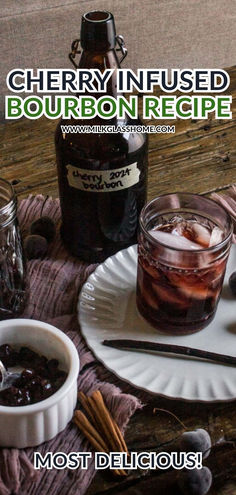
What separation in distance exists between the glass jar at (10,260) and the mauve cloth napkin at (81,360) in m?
0.02

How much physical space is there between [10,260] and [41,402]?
0.20 metres

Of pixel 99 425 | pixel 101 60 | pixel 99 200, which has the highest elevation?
pixel 101 60

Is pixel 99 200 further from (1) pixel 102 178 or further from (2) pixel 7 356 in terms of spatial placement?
(2) pixel 7 356

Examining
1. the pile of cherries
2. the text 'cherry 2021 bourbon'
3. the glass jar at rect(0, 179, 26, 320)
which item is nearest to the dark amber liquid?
the text 'cherry 2021 bourbon'

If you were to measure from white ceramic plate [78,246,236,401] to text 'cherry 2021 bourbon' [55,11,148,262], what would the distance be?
0.17 ft

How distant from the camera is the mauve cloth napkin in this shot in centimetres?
66

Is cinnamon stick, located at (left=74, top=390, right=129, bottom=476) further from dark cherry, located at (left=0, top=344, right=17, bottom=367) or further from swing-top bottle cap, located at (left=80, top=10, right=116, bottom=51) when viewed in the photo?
swing-top bottle cap, located at (left=80, top=10, right=116, bottom=51)

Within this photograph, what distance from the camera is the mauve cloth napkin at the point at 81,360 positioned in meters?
0.66

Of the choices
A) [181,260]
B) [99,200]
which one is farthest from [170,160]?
[181,260]

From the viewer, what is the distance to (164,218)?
83 centimetres

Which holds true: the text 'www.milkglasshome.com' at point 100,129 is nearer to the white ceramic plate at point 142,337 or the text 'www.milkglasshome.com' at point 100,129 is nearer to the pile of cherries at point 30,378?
the white ceramic plate at point 142,337

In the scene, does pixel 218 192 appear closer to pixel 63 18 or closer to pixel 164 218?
pixel 164 218

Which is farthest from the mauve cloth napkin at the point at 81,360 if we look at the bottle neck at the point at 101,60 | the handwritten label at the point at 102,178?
the bottle neck at the point at 101,60

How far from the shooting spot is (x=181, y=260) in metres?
0.75
